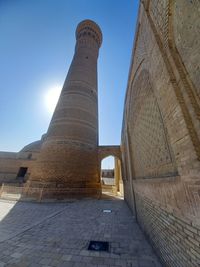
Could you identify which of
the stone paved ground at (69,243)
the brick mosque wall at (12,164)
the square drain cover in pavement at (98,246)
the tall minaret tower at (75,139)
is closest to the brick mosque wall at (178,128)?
the stone paved ground at (69,243)

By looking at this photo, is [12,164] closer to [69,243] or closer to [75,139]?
[75,139]

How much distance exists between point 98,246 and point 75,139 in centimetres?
788

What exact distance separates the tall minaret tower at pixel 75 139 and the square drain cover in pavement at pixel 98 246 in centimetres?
612

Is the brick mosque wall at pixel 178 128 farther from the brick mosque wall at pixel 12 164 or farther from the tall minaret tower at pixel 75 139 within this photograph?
the brick mosque wall at pixel 12 164

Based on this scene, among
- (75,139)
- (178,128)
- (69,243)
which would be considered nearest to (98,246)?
(69,243)

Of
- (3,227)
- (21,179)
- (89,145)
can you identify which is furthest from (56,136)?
(21,179)

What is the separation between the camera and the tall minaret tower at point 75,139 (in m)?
9.36

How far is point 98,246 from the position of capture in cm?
316

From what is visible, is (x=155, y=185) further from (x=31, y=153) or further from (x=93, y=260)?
(x=31, y=153)

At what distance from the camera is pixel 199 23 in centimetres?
181

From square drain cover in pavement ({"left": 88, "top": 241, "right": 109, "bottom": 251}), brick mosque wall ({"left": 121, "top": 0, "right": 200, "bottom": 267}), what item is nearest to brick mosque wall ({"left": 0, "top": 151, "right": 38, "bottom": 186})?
square drain cover in pavement ({"left": 88, "top": 241, "right": 109, "bottom": 251})

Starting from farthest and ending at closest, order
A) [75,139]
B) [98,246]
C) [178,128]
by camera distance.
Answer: [75,139]
[98,246]
[178,128]

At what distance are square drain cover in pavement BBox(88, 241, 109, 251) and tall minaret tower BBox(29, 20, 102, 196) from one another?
20.1ft

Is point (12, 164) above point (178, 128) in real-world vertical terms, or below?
above
